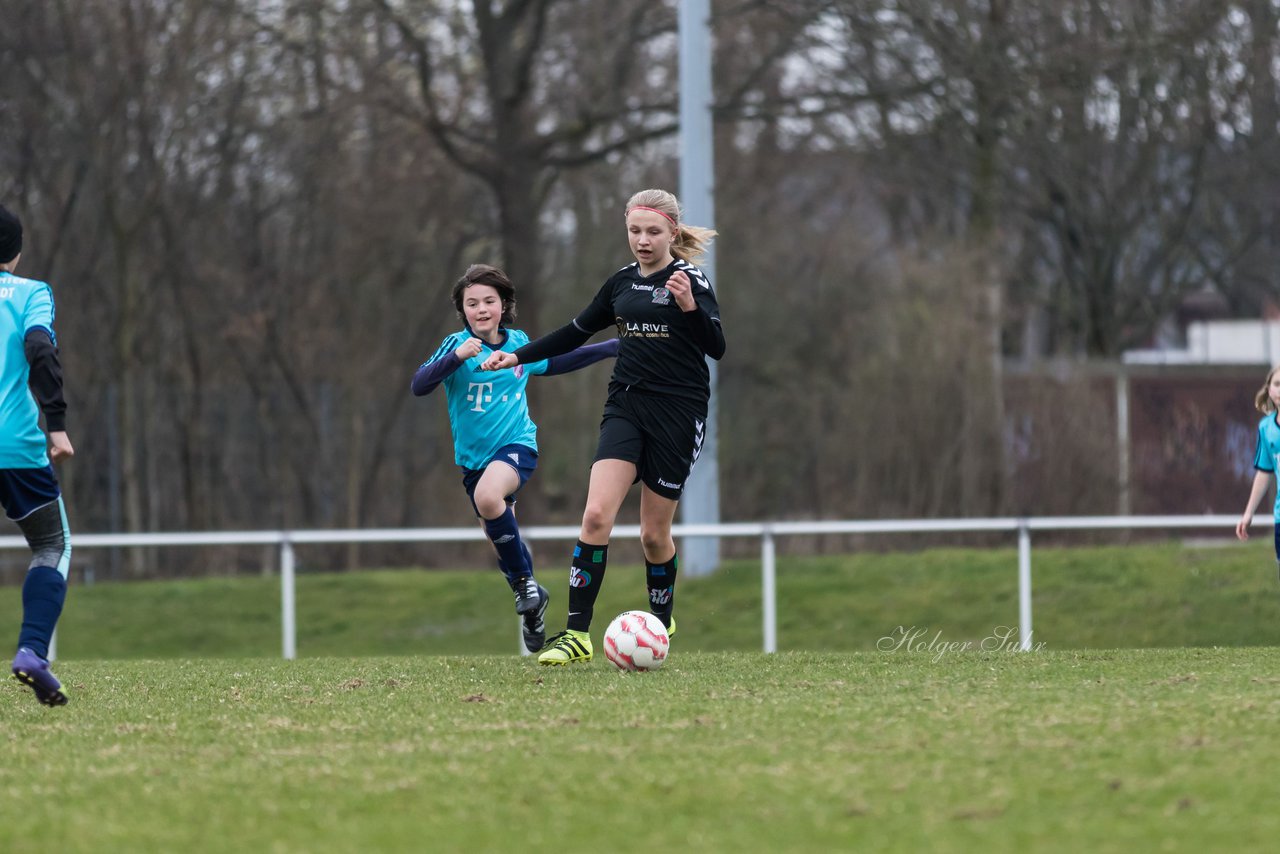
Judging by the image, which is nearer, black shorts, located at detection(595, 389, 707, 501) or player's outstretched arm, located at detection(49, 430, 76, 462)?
player's outstretched arm, located at detection(49, 430, 76, 462)

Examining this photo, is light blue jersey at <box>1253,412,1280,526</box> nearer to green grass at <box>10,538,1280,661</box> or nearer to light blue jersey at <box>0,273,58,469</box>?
green grass at <box>10,538,1280,661</box>

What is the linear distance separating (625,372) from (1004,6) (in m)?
14.8

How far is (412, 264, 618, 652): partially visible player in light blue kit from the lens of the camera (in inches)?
346

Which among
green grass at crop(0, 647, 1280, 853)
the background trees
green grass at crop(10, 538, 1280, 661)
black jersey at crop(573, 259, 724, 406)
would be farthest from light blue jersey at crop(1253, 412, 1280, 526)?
the background trees

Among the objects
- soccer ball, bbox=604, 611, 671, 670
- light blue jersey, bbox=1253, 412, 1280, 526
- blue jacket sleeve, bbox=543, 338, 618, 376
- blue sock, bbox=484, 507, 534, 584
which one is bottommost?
soccer ball, bbox=604, 611, 671, 670

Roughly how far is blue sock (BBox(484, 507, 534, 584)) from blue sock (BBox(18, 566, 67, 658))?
2374 millimetres

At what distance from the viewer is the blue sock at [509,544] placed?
8867mm

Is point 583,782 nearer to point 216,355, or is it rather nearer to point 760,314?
point 216,355

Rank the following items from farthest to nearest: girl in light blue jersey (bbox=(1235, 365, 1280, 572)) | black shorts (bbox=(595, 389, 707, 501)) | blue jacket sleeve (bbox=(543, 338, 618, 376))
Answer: girl in light blue jersey (bbox=(1235, 365, 1280, 572)) < blue jacket sleeve (bbox=(543, 338, 618, 376)) < black shorts (bbox=(595, 389, 707, 501))

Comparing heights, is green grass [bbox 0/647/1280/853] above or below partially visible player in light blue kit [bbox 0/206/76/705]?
below

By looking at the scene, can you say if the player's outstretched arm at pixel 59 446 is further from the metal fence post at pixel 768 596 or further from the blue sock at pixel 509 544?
the metal fence post at pixel 768 596

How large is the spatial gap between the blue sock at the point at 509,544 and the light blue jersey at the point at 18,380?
256 cm

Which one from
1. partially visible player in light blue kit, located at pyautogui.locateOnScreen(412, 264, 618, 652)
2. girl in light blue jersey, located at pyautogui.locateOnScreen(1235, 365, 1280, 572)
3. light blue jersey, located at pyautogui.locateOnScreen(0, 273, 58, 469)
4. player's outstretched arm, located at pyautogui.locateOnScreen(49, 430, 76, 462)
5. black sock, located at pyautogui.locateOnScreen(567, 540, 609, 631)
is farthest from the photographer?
girl in light blue jersey, located at pyautogui.locateOnScreen(1235, 365, 1280, 572)

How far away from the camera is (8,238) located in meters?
7.05
